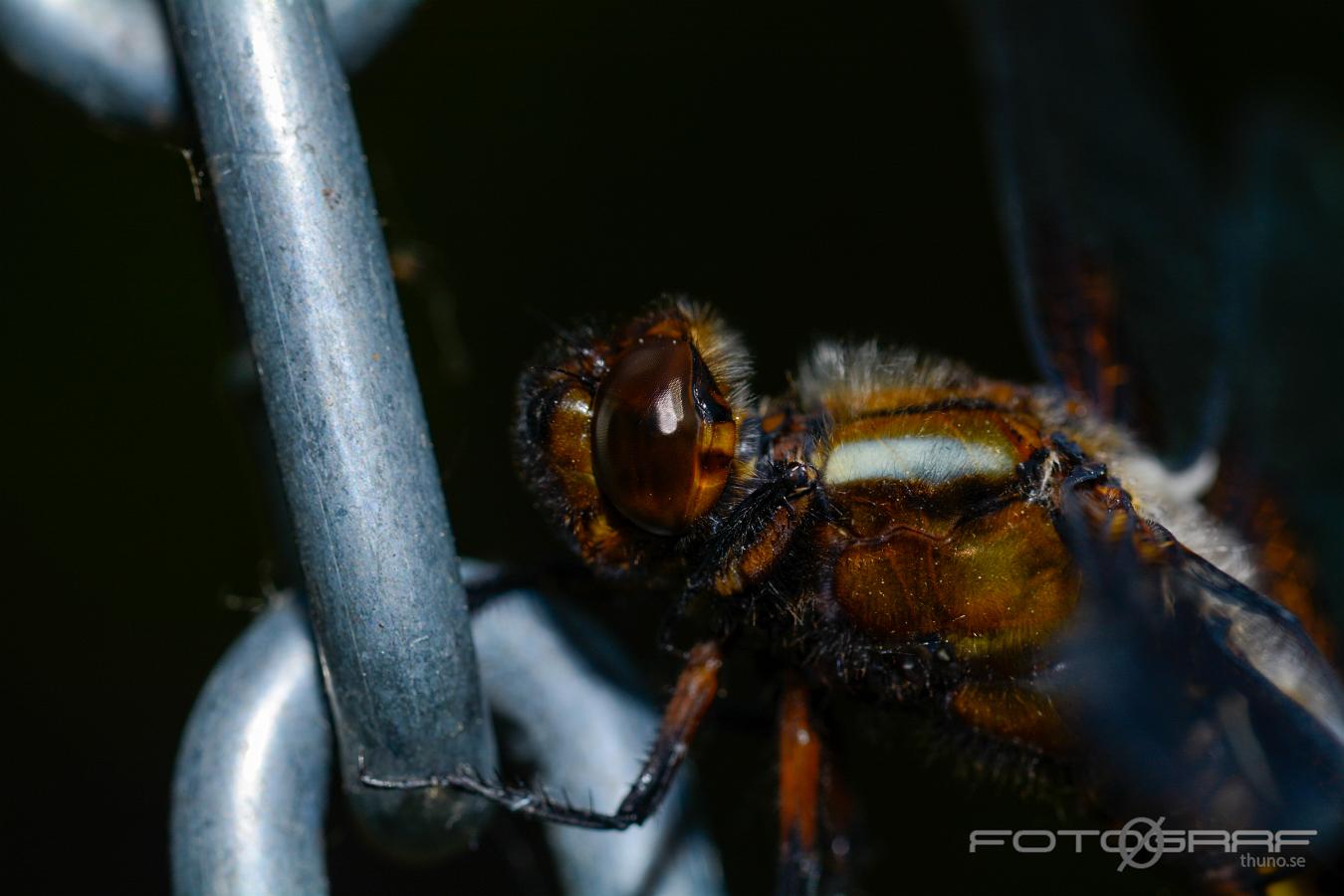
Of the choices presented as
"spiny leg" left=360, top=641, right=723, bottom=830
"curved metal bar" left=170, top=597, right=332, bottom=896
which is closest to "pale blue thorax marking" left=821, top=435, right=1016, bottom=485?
"spiny leg" left=360, top=641, right=723, bottom=830

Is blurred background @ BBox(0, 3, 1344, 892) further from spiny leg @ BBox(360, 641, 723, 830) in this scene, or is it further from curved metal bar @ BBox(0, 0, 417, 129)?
curved metal bar @ BBox(0, 0, 417, 129)

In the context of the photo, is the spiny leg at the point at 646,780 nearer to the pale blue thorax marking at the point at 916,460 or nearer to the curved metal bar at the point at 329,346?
the curved metal bar at the point at 329,346

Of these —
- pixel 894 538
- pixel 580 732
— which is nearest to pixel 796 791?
pixel 894 538

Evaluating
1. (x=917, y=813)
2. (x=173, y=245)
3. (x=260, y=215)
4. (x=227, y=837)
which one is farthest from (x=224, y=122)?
(x=917, y=813)

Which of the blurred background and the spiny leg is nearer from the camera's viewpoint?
the spiny leg

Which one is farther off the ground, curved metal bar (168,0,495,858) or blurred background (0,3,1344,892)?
blurred background (0,3,1344,892)

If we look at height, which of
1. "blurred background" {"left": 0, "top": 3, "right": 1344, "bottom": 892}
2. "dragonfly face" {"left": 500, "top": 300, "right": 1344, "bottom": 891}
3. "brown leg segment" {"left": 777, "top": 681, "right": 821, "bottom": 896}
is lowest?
"brown leg segment" {"left": 777, "top": 681, "right": 821, "bottom": 896}
